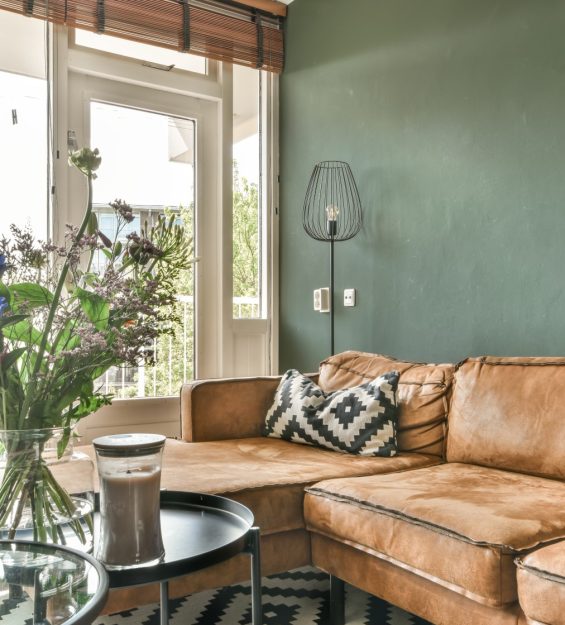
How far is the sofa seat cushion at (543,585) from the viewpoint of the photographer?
139 centimetres

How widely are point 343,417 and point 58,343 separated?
1.48 metres

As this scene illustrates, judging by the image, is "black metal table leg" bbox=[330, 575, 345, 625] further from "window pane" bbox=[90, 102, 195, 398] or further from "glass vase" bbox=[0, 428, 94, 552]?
"window pane" bbox=[90, 102, 195, 398]

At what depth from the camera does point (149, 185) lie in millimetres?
3596

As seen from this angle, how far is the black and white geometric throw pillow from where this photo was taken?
2.48 meters

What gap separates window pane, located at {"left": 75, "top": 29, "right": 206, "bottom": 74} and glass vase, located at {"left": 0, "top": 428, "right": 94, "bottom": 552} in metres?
2.80

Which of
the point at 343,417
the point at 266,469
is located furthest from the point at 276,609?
the point at 343,417

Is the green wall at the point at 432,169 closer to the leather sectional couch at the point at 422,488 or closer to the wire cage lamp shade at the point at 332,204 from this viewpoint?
the wire cage lamp shade at the point at 332,204

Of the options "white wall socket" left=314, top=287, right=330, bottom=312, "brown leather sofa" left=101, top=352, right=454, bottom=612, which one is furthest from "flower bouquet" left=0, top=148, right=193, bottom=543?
"white wall socket" left=314, top=287, right=330, bottom=312

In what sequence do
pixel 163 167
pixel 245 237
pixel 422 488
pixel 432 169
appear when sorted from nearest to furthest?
pixel 422 488
pixel 432 169
pixel 163 167
pixel 245 237

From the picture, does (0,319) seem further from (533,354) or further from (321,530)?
(533,354)

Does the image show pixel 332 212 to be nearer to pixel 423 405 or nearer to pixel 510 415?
pixel 423 405

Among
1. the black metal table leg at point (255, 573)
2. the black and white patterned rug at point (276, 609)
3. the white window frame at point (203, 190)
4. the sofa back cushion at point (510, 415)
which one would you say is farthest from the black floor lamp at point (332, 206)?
the black metal table leg at point (255, 573)

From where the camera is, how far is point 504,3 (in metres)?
2.75

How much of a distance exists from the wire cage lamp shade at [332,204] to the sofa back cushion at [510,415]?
1191mm
